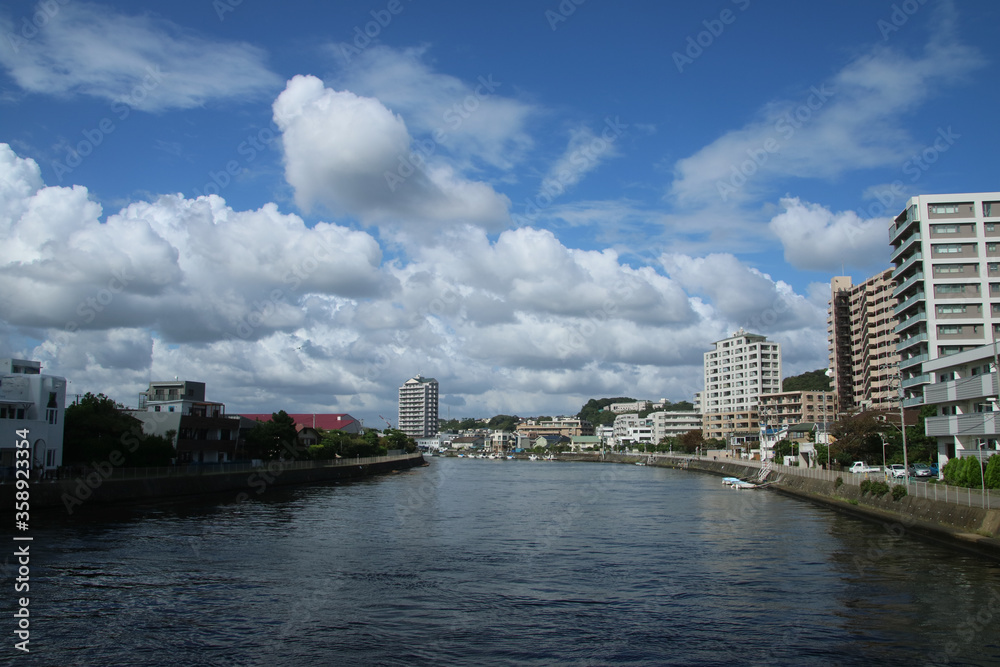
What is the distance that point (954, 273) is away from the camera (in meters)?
71.4

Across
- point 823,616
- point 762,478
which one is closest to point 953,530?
point 823,616

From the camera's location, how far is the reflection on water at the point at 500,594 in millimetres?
18391

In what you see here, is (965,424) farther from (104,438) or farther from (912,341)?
(104,438)

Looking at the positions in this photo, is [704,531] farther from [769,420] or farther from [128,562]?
[769,420]

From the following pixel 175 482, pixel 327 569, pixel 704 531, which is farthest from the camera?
pixel 175 482

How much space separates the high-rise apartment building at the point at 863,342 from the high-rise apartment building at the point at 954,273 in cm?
4323

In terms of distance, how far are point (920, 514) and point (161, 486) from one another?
5484cm

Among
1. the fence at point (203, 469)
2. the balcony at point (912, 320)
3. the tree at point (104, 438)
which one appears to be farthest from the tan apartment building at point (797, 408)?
the tree at point (104, 438)

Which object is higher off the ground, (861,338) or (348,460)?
(861,338)

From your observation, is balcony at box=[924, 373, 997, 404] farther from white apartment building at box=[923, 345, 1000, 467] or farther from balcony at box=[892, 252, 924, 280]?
balcony at box=[892, 252, 924, 280]

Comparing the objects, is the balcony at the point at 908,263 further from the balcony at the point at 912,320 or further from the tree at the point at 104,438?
the tree at the point at 104,438

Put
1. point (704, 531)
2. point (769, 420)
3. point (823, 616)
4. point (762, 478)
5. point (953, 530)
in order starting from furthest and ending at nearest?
point (769, 420) < point (762, 478) < point (704, 531) < point (953, 530) < point (823, 616)

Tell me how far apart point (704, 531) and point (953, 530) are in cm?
1268

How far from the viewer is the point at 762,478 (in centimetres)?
8862
